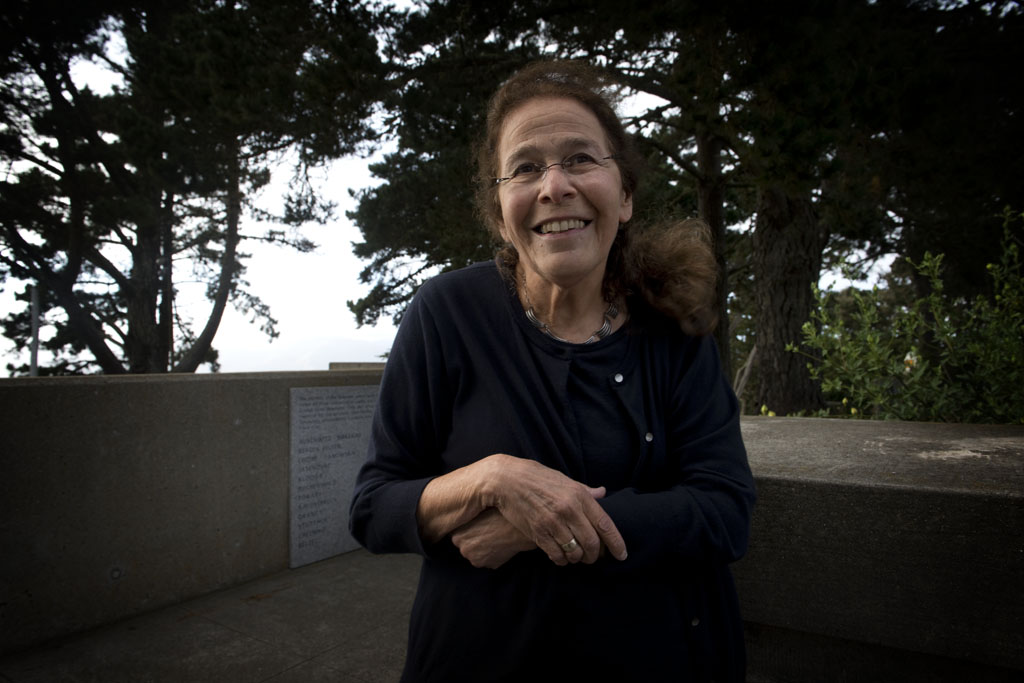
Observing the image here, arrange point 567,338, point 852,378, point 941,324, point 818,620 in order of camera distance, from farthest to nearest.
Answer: point 852,378 → point 941,324 → point 818,620 → point 567,338

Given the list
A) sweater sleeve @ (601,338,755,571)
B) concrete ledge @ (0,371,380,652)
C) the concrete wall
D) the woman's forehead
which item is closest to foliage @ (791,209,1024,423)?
the concrete wall

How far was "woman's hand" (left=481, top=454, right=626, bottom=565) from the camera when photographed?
4.15 ft

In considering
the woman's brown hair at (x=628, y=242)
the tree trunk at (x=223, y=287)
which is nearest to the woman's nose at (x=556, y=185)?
the woman's brown hair at (x=628, y=242)

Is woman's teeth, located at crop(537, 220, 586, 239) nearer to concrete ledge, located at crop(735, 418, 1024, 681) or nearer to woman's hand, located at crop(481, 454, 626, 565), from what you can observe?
woman's hand, located at crop(481, 454, 626, 565)

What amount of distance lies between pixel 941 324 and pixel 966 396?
0.44 m

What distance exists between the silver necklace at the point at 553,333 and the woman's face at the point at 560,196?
0.29 feet

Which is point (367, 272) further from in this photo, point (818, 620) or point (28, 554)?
point (818, 620)

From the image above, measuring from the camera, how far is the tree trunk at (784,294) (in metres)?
8.28

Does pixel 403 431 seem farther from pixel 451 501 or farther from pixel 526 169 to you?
pixel 526 169

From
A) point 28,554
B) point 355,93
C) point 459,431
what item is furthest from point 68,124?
point 459,431

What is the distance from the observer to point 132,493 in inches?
130

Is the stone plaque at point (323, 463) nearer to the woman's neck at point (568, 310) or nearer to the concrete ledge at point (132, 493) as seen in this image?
the concrete ledge at point (132, 493)

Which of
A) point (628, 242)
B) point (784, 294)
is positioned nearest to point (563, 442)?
point (628, 242)

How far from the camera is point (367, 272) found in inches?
603
